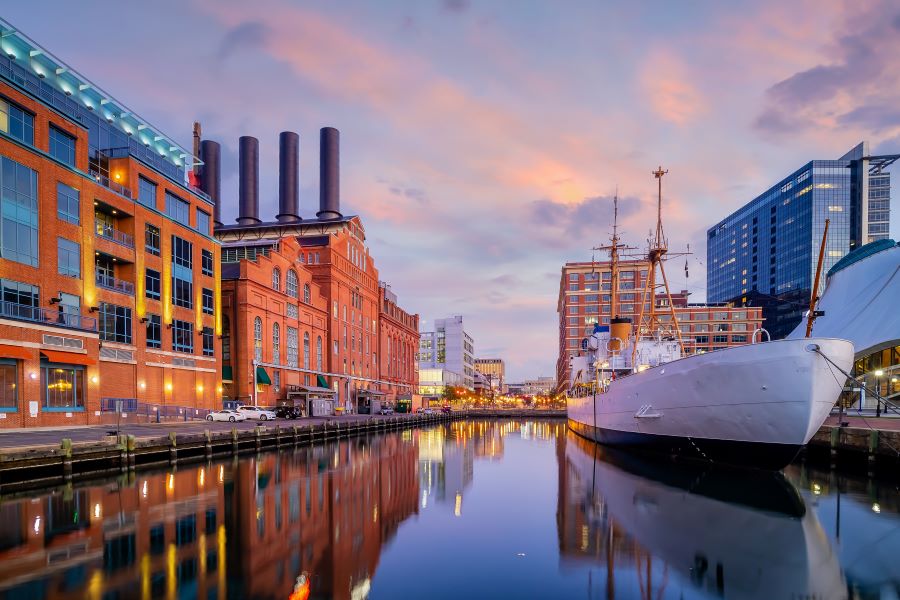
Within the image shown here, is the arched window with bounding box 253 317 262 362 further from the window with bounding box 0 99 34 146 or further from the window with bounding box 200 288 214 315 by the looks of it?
the window with bounding box 0 99 34 146

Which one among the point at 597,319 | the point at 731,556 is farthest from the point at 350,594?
the point at 597,319

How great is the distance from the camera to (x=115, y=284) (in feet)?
129

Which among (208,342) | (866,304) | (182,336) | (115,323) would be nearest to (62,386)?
(115,323)

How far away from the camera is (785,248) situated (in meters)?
150

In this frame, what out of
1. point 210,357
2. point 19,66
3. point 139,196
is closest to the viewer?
point 19,66

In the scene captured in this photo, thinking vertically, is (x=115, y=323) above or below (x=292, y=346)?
above

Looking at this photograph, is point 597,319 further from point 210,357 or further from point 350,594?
point 350,594

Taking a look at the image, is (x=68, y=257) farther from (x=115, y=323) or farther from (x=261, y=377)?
(x=261, y=377)

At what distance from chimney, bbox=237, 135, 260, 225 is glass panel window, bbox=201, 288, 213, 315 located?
162 ft

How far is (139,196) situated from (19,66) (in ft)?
36.6

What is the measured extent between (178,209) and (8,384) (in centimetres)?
2261

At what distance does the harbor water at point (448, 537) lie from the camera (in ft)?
36.1

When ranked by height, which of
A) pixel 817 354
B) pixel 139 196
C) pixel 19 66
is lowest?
pixel 817 354

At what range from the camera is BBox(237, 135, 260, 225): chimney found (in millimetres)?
96125
